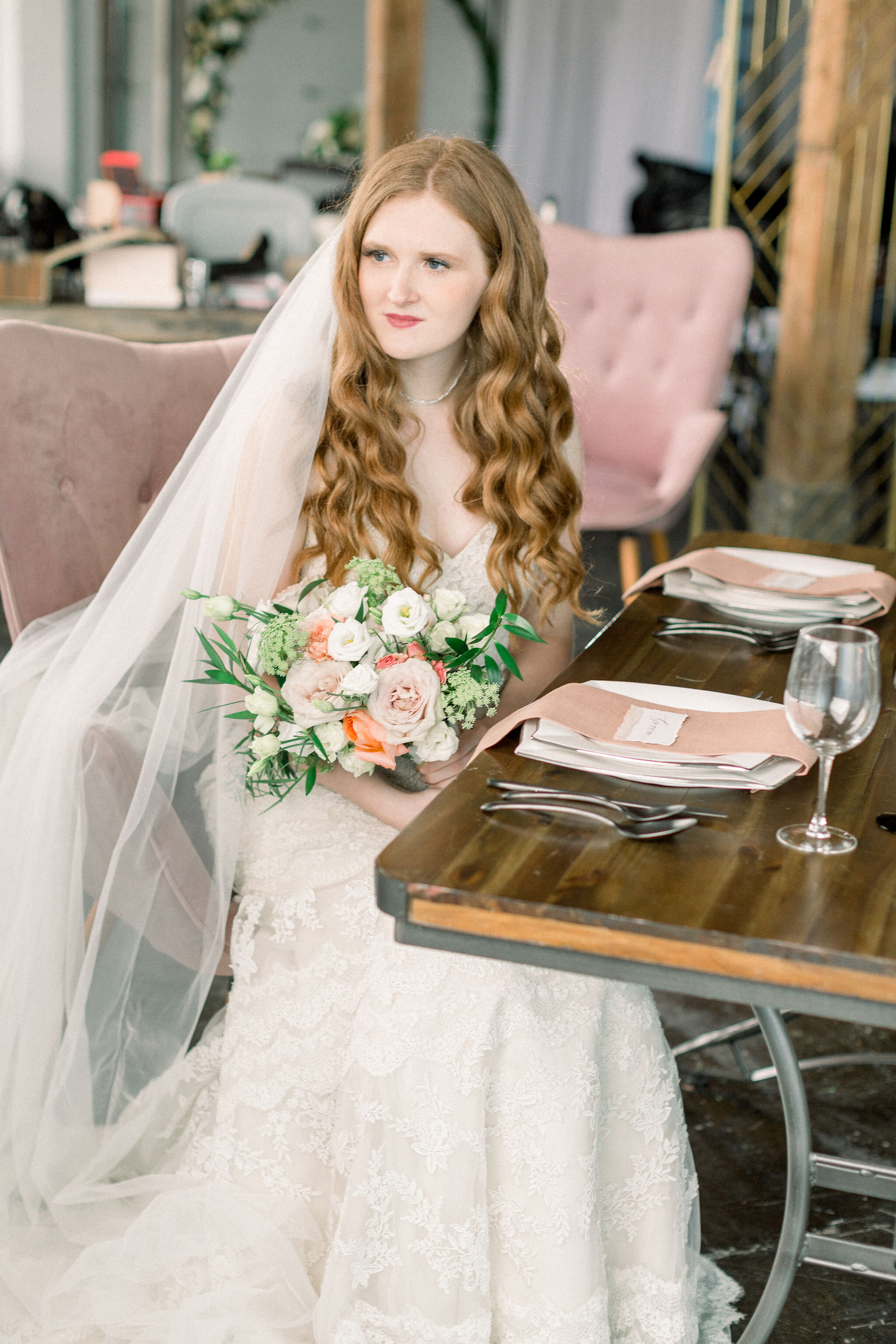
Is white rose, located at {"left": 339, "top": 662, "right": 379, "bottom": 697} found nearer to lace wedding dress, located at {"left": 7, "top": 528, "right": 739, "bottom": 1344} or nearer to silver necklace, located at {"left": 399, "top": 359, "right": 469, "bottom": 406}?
lace wedding dress, located at {"left": 7, "top": 528, "right": 739, "bottom": 1344}

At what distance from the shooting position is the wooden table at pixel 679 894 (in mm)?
1061

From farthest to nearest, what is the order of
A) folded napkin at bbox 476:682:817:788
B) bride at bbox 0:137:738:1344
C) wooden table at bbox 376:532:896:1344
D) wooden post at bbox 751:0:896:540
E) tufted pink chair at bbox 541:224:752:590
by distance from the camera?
wooden post at bbox 751:0:896:540
tufted pink chair at bbox 541:224:752:590
bride at bbox 0:137:738:1344
folded napkin at bbox 476:682:817:788
wooden table at bbox 376:532:896:1344

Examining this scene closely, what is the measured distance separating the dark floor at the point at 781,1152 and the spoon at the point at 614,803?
2.86ft

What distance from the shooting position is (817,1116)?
2250 mm

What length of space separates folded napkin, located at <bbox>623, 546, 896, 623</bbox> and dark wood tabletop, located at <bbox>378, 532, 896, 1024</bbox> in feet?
2.25

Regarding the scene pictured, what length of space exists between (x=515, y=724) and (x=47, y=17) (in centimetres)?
848

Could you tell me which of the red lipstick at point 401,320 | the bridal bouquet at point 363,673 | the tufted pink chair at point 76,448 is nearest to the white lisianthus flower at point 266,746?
the bridal bouquet at point 363,673

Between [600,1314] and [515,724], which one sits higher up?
[515,724]

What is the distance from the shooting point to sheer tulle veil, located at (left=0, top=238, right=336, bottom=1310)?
5.49 ft

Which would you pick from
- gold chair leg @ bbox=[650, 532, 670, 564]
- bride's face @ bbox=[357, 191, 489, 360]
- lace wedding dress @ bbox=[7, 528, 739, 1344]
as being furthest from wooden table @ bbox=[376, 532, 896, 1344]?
gold chair leg @ bbox=[650, 532, 670, 564]

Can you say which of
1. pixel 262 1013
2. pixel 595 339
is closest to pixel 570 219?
pixel 595 339

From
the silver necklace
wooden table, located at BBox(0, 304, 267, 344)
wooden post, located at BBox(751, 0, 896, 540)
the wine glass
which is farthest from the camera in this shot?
wooden post, located at BBox(751, 0, 896, 540)

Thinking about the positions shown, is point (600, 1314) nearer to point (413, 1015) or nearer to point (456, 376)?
point (413, 1015)

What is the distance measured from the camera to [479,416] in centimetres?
203
